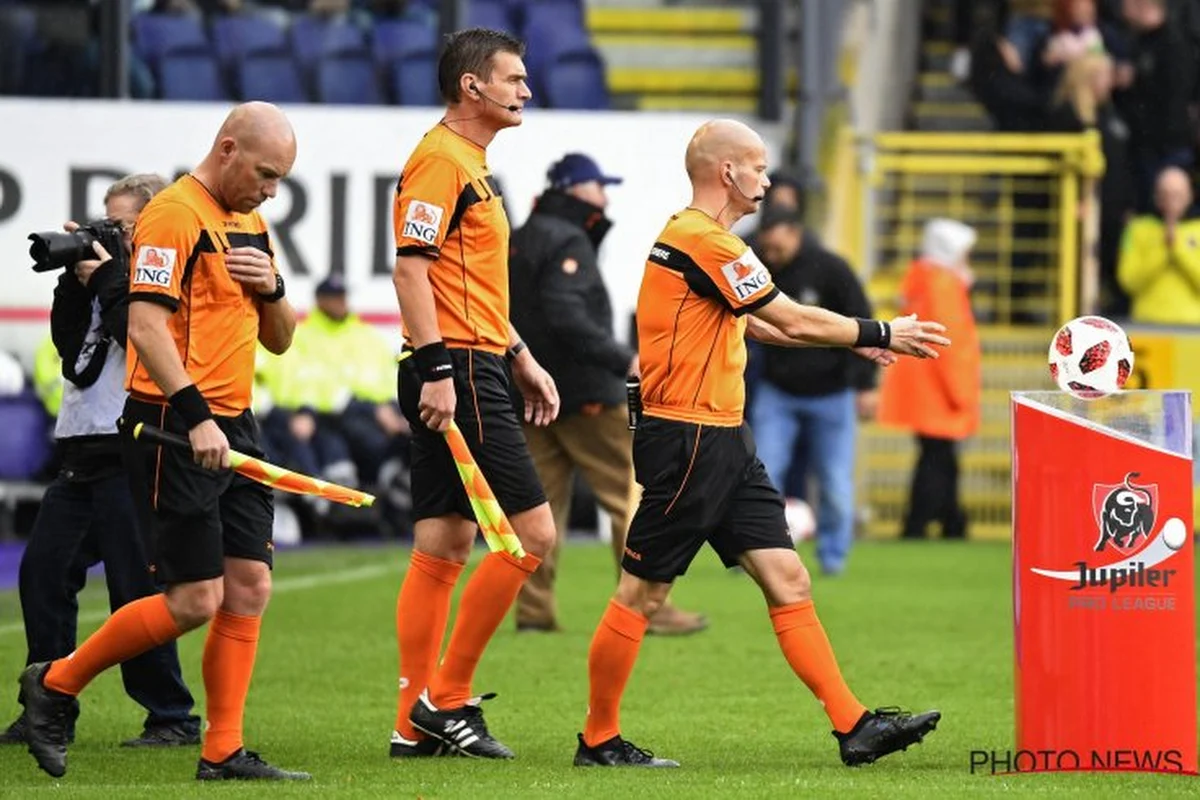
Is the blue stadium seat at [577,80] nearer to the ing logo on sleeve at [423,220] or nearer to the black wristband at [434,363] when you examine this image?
the ing logo on sleeve at [423,220]

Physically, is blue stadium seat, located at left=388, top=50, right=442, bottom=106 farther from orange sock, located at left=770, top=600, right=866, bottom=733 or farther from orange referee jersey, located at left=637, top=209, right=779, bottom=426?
orange sock, located at left=770, top=600, right=866, bottom=733

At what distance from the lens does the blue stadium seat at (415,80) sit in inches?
764

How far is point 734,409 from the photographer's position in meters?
8.26

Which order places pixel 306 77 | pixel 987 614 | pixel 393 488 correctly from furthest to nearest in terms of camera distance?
pixel 306 77 < pixel 393 488 < pixel 987 614

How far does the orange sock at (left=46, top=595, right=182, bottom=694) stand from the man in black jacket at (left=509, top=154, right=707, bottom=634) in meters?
4.15

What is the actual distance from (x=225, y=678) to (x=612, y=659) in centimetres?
114

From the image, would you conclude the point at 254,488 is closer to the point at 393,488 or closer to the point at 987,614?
the point at 987,614

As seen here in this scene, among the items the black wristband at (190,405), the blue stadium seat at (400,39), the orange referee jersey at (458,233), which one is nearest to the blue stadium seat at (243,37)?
the blue stadium seat at (400,39)

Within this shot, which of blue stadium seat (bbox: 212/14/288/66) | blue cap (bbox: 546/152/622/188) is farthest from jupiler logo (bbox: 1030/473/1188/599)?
blue stadium seat (bbox: 212/14/288/66)

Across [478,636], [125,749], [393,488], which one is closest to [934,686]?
[478,636]

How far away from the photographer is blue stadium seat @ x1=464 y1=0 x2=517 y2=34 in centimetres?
2041

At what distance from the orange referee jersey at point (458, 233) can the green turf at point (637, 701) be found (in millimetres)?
1355

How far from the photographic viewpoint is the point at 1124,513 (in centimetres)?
775

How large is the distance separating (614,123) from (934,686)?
880cm
